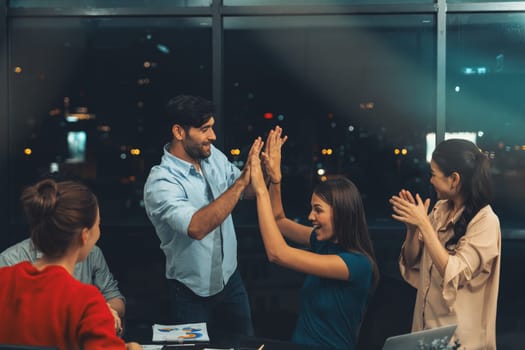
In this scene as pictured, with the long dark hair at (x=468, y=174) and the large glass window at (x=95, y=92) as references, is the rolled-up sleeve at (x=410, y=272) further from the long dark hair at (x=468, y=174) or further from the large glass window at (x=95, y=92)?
the large glass window at (x=95, y=92)

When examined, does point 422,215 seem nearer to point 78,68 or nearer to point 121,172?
point 78,68

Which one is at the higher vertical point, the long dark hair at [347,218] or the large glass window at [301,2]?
the large glass window at [301,2]

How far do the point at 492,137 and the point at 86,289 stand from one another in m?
4.18

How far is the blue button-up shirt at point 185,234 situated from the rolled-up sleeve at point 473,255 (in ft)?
3.74

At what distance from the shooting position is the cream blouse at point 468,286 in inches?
101

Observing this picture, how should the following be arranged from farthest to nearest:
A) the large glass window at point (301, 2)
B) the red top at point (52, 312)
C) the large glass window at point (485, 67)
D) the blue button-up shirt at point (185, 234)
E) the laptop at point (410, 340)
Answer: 1. the large glass window at point (485, 67)
2. the large glass window at point (301, 2)
3. the blue button-up shirt at point (185, 234)
4. the laptop at point (410, 340)
5. the red top at point (52, 312)

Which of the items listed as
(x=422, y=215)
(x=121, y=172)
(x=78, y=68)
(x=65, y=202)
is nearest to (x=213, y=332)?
(x=422, y=215)

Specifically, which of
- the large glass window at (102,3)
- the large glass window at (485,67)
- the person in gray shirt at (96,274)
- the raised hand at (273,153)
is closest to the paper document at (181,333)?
the person in gray shirt at (96,274)

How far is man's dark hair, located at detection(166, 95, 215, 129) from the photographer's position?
125 inches

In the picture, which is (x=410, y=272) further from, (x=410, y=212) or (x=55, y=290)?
(x=55, y=290)

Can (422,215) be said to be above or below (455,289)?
above

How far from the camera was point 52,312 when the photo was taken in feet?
5.55

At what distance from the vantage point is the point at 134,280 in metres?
7.91

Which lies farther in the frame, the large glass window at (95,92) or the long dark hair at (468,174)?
the large glass window at (95,92)
